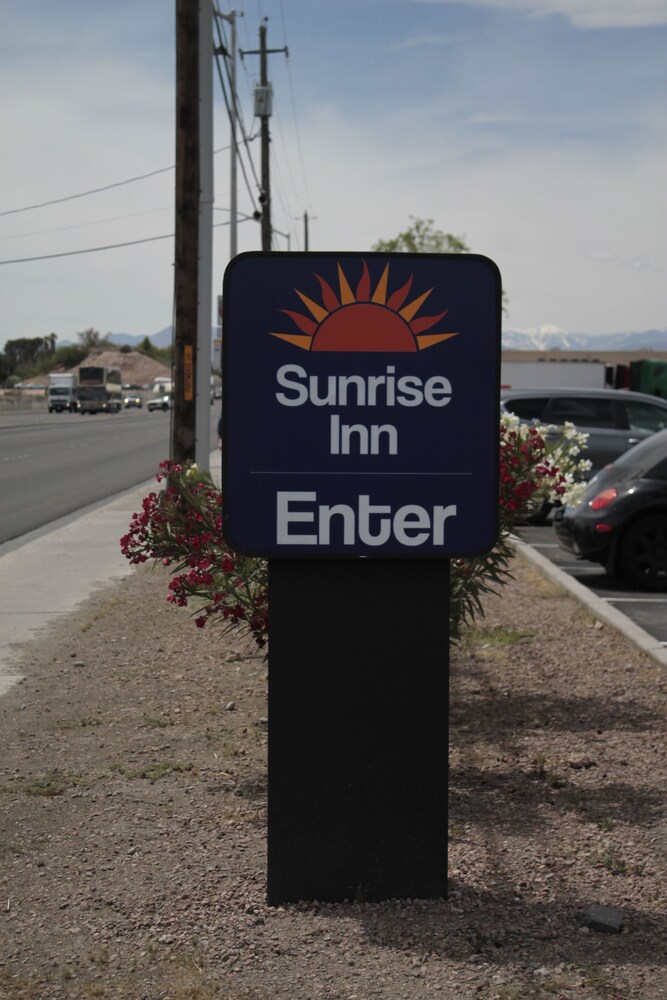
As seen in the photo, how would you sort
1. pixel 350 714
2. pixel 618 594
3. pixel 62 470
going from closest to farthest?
pixel 350 714
pixel 618 594
pixel 62 470

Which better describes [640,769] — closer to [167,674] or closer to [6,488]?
[167,674]

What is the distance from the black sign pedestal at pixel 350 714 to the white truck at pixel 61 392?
3425 inches

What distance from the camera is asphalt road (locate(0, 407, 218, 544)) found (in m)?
19.3

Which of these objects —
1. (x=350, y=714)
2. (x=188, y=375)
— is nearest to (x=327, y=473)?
(x=350, y=714)

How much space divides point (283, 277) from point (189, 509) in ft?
8.63

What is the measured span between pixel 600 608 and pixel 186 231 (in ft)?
17.3

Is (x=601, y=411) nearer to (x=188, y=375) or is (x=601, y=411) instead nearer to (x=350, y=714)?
(x=188, y=375)

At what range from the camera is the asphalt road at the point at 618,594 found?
32.2 ft

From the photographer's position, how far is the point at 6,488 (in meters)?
23.1

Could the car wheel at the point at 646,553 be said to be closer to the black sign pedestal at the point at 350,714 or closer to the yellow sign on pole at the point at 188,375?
the yellow sign on pole at the point at 188,375

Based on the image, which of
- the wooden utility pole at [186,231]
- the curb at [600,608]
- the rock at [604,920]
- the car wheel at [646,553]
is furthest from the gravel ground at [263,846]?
the wooden utility pole at [186,231]

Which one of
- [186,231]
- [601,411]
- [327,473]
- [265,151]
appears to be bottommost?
[327,473]

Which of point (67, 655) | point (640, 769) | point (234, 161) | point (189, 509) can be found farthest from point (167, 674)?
point (234, 161)

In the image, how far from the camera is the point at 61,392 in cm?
8975
